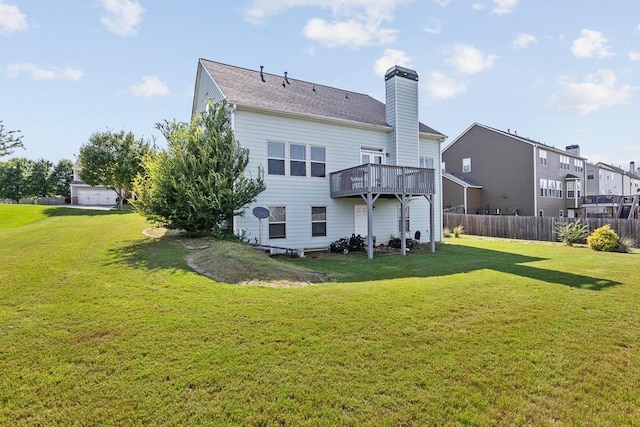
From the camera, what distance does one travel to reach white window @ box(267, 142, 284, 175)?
13.8 meters

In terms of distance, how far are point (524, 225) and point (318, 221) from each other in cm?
1423

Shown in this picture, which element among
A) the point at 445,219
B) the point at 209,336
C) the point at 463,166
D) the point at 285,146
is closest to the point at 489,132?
the point at 463,166

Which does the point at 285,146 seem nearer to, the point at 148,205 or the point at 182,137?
the point at 182,137

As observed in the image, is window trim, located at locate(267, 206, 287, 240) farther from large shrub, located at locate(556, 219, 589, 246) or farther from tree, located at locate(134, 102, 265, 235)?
large shrub, located at locate(556, 219, 589, 246)

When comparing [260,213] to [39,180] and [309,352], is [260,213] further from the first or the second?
[39,180]

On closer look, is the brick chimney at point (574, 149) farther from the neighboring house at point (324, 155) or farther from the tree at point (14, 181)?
the tree at point (14, 181)

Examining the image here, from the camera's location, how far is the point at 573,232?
17.6 metres

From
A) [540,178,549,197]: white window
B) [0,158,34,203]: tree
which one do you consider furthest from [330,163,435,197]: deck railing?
[0,158,34,203]: tree

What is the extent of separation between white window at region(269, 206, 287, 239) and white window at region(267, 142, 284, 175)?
1518 millimetres

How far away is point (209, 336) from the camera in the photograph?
4.21m

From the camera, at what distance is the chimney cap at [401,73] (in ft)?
53.2

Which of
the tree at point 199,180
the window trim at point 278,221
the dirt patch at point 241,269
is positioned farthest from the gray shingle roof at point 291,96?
the dirt patch at point 241,269

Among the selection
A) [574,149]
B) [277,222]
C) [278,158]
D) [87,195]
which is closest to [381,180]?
[278,158]

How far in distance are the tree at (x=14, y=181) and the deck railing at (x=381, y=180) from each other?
47.0m
